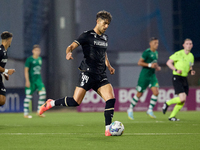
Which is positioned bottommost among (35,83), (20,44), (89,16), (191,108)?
(191,108)

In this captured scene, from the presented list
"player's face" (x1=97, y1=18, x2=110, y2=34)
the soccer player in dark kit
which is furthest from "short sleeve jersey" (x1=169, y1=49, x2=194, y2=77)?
"player's face" (x1=97, y1=18, x2=110, y2=34)

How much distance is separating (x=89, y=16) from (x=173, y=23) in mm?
3709

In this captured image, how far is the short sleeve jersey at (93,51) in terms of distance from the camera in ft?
19.8

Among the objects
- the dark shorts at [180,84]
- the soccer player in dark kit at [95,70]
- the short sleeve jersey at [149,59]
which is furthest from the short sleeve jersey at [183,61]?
the soccer player in dark kit at [95,70]

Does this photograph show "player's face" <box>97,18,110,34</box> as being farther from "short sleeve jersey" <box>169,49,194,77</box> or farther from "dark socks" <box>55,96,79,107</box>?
"short sleeve jersey" <box>169,49,194,77</box>

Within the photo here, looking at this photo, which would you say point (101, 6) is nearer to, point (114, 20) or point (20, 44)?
point (114, 20)

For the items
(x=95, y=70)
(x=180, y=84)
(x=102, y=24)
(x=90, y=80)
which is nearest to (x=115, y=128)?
(x=90, y=80)

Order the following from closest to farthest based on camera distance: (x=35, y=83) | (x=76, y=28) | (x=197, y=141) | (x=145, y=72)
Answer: (x=197, y=141) → (x=145, y=72) → (x=35, y=83) → (x=76, y=28)

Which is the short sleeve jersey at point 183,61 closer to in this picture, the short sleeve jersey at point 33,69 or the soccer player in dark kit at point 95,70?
the soccer player in dark kit at point 95,70

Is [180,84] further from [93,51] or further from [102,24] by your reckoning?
[102,24]

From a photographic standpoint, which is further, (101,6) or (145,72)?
(101,6)

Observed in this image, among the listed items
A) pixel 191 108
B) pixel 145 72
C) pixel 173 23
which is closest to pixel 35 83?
pixel 145 72

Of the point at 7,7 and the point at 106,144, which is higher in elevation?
the point at 7,7

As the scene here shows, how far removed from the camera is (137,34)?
701 inches
